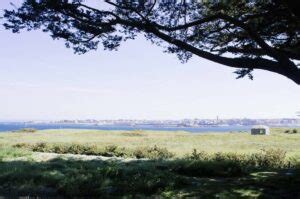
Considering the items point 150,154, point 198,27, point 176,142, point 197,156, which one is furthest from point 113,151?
point 176,142

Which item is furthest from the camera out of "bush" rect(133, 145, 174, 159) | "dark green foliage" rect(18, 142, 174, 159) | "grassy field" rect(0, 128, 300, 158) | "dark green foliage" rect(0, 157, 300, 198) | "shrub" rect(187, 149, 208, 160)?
"grassy field" rect(0, 128, 300, 158)

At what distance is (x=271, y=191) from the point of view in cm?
1209

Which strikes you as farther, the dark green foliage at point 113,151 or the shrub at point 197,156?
the dark green foliage at point 113,151

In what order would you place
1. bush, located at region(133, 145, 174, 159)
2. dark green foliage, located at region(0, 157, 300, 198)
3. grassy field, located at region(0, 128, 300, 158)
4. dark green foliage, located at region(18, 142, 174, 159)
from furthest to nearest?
grassy field, located at region(0, 128, 300, 158) < dark green foliage, located at region(18, 142, 174, 159) < bush, located at region(133, 145, 174, 159) < dark green foliage, located at region(0, 157, 300, 198)

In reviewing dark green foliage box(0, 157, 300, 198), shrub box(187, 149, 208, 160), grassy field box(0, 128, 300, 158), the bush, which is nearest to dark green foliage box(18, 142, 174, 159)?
the bush

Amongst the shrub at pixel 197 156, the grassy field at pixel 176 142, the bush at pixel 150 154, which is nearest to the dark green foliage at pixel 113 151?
the bush at pixel 150 154

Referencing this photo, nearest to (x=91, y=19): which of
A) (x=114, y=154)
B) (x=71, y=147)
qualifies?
(x=114, y=154)

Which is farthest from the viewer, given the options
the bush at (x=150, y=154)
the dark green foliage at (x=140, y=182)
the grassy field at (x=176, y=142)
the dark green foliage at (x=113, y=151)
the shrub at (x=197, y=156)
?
the grassy field at (x=176, y=142)

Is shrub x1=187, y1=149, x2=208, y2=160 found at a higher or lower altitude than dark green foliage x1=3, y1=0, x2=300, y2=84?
lower

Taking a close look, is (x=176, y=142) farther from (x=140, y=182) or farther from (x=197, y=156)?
(x=140, y=182)

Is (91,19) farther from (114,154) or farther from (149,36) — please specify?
(114,154)

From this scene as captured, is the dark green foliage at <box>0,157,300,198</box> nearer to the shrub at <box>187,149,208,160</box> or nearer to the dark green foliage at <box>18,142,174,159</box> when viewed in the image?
the shrub at <box>187,149,208,160</box>

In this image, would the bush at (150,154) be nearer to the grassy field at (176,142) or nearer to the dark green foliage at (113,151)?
the dark green foliage at (113,151)

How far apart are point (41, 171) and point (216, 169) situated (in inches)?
235
